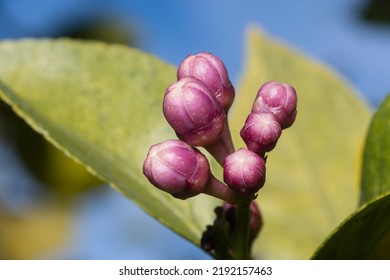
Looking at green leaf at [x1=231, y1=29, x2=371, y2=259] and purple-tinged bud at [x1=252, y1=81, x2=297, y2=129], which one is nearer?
purple-tinged bud at [x1=252, y1=81, x2=297, y2=129]

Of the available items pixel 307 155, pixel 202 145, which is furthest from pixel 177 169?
pixel 307 155

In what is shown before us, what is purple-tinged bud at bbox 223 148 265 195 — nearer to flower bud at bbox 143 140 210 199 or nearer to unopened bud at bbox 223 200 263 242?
flower bud at bbox 143 140 210 199

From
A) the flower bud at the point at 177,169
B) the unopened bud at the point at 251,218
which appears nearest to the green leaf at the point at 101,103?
the unopened bud at the point at 251,218

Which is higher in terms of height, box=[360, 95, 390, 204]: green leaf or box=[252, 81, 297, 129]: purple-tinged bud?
box=[252, 81, 297, 129]: purple-tinged bud

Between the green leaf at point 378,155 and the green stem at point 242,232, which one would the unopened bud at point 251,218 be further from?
the green leaf at point 378,155

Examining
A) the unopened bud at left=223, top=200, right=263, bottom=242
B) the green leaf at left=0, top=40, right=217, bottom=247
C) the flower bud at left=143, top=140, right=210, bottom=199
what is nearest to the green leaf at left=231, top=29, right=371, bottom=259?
the green leaf at left=0, top=40, right=217, bottom=247

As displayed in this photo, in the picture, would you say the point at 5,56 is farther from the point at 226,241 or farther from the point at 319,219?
the point at 319,219
